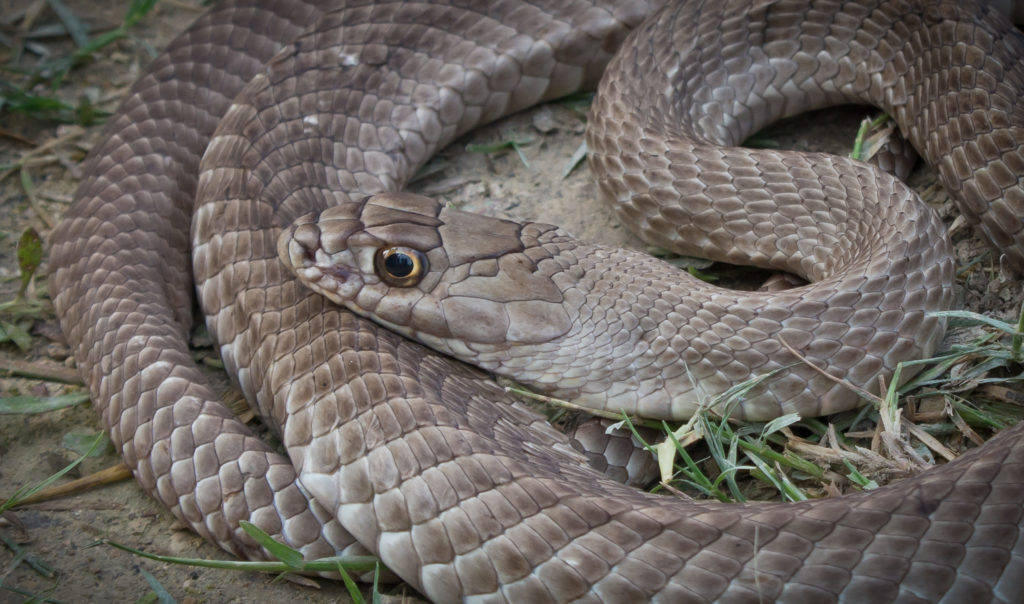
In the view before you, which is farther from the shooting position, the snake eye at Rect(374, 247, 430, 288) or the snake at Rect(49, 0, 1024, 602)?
the snake eye at Rect(374, 247, 430, 288)

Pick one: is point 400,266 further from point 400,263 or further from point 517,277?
point 517,277

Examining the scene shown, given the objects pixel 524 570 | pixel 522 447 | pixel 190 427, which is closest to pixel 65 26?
pixel 190 427

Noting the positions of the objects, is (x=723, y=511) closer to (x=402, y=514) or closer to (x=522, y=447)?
(x=522, y=447)

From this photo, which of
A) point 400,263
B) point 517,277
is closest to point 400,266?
point 400,263

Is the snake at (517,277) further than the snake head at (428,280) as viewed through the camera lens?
No
